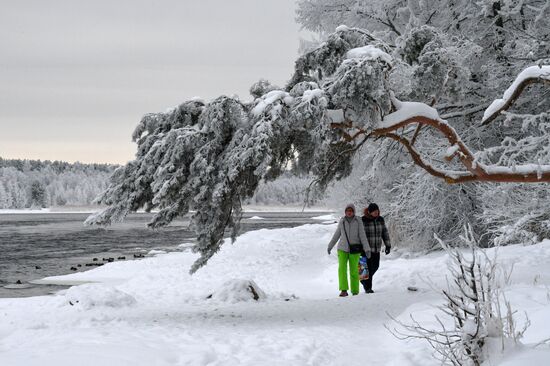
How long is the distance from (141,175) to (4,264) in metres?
17.8

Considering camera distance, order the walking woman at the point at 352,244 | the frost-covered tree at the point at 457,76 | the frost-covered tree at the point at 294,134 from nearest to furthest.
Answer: the frost-covered tree at the point at 294,134 → the frost-covered tree at the point at 457,76 → the walking woman at the point at 352,244

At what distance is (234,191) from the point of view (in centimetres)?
826

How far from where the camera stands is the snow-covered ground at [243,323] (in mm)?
5770

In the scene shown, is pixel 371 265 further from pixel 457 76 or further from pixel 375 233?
pixel 457 76

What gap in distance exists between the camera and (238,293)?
10773mm

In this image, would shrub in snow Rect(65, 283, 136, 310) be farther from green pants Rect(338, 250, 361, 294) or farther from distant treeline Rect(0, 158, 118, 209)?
distant treeline Rect(0, 158, 118, 209)

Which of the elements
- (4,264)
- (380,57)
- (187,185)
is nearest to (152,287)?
(187,185)

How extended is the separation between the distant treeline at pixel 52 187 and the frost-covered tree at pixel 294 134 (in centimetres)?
11123

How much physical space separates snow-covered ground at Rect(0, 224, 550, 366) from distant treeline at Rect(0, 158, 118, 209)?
4695 inches

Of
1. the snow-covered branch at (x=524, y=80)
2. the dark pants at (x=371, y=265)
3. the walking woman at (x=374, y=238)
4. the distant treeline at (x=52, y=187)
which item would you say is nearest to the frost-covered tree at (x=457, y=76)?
the snow-covered branch at (x=524, y=80)

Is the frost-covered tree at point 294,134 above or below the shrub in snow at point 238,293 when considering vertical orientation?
above

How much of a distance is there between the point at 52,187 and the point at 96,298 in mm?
168649

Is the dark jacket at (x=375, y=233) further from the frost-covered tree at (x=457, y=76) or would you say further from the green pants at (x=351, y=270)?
the frost-covered tree at (x=457, y=76)

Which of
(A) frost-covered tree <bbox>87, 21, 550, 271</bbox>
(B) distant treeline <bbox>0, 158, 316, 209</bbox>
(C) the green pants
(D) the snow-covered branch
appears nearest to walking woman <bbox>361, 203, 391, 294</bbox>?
(C) the green pants
